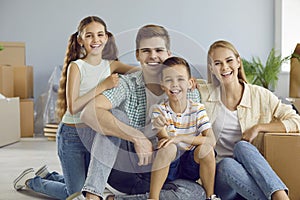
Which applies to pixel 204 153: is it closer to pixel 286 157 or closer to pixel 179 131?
pixel 179 131

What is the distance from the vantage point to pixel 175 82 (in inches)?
74.1

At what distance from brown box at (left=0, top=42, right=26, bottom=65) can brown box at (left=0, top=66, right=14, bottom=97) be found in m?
0.23

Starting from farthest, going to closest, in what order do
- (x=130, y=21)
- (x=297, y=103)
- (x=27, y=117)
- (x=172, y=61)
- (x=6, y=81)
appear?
(x=130, y=21) < (x=27, y=117) < (x=6, y=81) < (x=297, y=103) < (x=172, y=61)

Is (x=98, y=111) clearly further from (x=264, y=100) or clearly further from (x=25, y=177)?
(x=25, y=177)

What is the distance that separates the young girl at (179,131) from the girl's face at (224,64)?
187 mm

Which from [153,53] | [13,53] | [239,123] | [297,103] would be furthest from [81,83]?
[13,53]

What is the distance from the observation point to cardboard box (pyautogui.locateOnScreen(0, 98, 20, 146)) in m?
4.43

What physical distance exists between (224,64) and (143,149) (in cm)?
47

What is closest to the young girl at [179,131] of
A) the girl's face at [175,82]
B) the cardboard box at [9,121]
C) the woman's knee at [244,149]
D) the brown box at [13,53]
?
the girl's face at [175,82]

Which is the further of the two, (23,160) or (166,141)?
(23,160)

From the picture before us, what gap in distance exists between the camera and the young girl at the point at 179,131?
188 centimetres

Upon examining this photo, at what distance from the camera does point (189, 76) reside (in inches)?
75.5

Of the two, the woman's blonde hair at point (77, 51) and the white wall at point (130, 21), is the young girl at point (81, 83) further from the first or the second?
the white wall at point (130, 21)

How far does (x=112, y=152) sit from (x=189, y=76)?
1.18 feet
